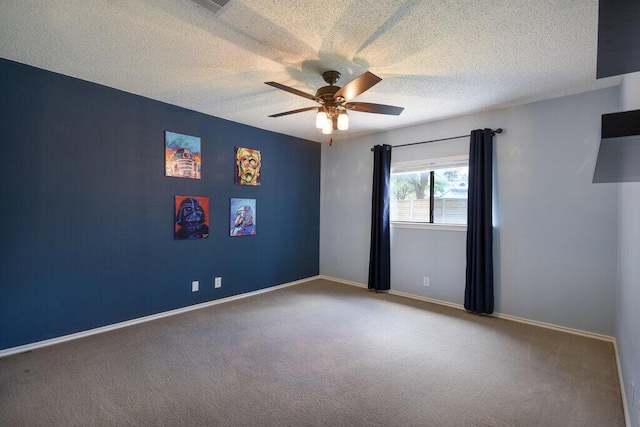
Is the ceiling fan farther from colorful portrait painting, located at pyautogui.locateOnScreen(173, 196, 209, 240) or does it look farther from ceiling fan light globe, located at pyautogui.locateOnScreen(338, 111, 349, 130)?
colorful portrait painting, located at pyautogui.locateOnScreen(173, 196, 209, 240)

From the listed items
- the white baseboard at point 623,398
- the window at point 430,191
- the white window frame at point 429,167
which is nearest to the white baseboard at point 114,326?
the white window frame at point 429,167

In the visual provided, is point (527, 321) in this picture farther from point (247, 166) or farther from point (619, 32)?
point (247, 166)

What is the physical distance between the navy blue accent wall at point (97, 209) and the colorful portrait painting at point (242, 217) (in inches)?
3.4

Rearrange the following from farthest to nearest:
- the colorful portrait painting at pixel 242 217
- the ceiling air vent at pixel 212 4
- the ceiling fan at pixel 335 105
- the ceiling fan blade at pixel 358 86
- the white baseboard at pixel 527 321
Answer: the colorful portrait painting at pixel 242 217, the white baseboard at pixel 527 321, the ceiling fan at pixel 335 105, the ceiling fan blade at pixel 358 86, the ceiling air vent at pixel 212 4

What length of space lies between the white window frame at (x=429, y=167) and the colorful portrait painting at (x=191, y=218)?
9.03ft

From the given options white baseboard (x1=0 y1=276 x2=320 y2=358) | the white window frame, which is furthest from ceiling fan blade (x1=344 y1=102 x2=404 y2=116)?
white baseboard (x1=0 y1=276 x2=320 y2=358)

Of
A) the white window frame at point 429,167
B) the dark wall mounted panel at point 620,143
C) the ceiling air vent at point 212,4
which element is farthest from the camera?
the white window frame at point 429,167

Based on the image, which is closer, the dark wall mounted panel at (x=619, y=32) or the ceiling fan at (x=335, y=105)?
the dark wall mounted panel at (x=619, y=32)

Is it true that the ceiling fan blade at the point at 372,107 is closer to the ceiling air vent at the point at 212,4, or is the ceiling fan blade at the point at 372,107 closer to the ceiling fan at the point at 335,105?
the ceiling fan at the point at 335,105

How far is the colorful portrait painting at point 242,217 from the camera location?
4402 mm

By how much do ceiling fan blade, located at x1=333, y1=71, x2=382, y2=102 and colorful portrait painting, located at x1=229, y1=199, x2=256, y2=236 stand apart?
242 centimetres

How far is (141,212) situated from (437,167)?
3.87 metres

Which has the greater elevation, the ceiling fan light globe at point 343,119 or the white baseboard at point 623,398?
the ceiling fan light globe at point 343,119

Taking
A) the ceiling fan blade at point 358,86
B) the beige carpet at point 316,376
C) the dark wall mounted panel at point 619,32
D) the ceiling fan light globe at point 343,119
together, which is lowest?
the beige carpet at point 316,376
